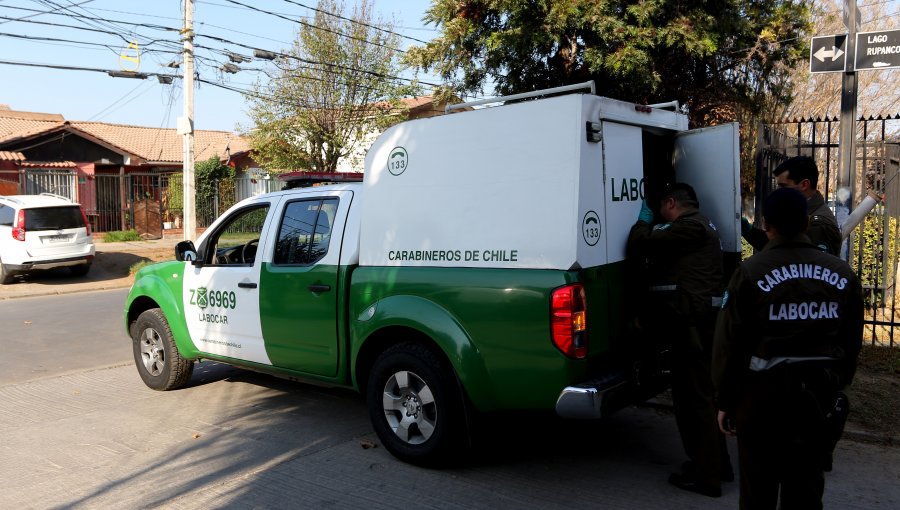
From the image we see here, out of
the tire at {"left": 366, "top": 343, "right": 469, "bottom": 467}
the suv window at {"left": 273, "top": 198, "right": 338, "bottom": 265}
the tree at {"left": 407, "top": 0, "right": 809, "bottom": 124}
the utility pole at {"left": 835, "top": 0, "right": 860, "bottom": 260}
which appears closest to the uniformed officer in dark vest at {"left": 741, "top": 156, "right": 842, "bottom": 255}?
the utility pole at {"left": 835, "top": 0, "right": 860, "bottom": 260}

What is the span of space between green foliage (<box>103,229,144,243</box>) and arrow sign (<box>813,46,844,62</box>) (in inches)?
774

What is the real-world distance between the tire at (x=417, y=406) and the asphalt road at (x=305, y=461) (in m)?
0.15

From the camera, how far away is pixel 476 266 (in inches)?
167

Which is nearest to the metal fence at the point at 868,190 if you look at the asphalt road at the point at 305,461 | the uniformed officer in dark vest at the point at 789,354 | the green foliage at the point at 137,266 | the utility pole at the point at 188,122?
the asphalt road at the point at 305,461

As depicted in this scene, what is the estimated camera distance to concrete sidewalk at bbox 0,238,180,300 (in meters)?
14.6

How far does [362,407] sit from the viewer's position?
610cm

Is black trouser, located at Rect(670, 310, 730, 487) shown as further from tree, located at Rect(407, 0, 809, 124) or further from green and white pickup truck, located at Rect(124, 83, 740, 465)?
tree, located at Rect(407, 0, 809, 124)

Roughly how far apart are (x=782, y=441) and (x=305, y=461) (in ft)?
10.2

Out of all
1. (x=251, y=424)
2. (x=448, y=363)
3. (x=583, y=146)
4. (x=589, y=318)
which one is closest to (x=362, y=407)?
(x=251, y=424)

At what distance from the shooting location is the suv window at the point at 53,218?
14.6 metres

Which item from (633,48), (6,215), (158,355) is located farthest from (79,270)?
(633,48)

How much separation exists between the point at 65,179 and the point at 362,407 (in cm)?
2033

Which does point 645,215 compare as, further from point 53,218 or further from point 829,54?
point 53,218

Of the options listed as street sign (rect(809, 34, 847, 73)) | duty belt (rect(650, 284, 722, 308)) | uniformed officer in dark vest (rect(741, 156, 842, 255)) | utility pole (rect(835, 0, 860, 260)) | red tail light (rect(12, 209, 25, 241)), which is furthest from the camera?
red tail light (rect(12, 209, 25, 241))
